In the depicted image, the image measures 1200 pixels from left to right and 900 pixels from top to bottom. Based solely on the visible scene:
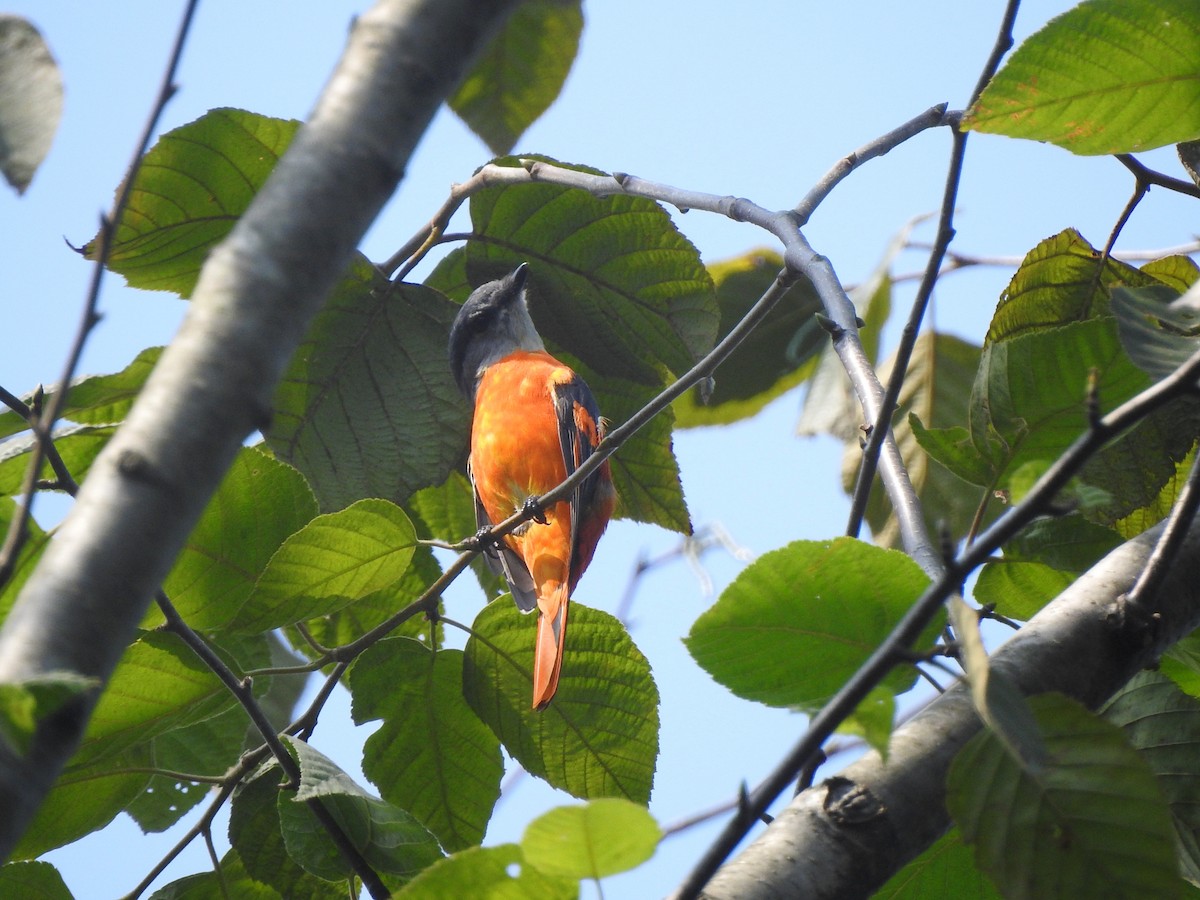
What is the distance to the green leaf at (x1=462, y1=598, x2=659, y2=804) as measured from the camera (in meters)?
2.12

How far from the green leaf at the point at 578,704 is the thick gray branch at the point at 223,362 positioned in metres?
1.34

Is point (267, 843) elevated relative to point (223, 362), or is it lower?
lower

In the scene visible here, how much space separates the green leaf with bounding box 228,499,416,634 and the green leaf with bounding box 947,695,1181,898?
3.56ft

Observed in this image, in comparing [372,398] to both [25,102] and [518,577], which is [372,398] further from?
[25,102]

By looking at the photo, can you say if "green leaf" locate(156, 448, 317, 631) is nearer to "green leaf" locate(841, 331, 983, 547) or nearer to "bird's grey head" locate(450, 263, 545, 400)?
"green leaf" locate(841, 331, 983, 547)

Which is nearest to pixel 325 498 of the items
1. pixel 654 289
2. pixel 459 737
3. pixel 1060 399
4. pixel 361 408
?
pixel 361 408

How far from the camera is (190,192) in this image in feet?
8.51

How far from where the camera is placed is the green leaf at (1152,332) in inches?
51.5

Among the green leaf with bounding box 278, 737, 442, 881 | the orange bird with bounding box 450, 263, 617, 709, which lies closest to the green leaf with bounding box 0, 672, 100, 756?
the green leaf with bounding box 278, 737, 442, 881

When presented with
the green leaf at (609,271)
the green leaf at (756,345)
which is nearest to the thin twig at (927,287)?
the green leaf at (609,271)

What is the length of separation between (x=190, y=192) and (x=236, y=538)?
0.97 m

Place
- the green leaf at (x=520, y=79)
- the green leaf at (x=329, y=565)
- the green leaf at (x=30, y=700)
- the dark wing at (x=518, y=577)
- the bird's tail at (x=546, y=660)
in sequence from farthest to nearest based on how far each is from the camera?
the dark wing at (x=518, y=577), the green leaf at (x=520, y=79), the bird's tail at (x=546, y=660), the green leaf at (x=329, y=565), the green leaf at (x=30, y=700)

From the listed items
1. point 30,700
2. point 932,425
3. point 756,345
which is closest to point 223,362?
point 30,700

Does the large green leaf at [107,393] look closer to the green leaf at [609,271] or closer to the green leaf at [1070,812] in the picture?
the green leaf at [609,271]
